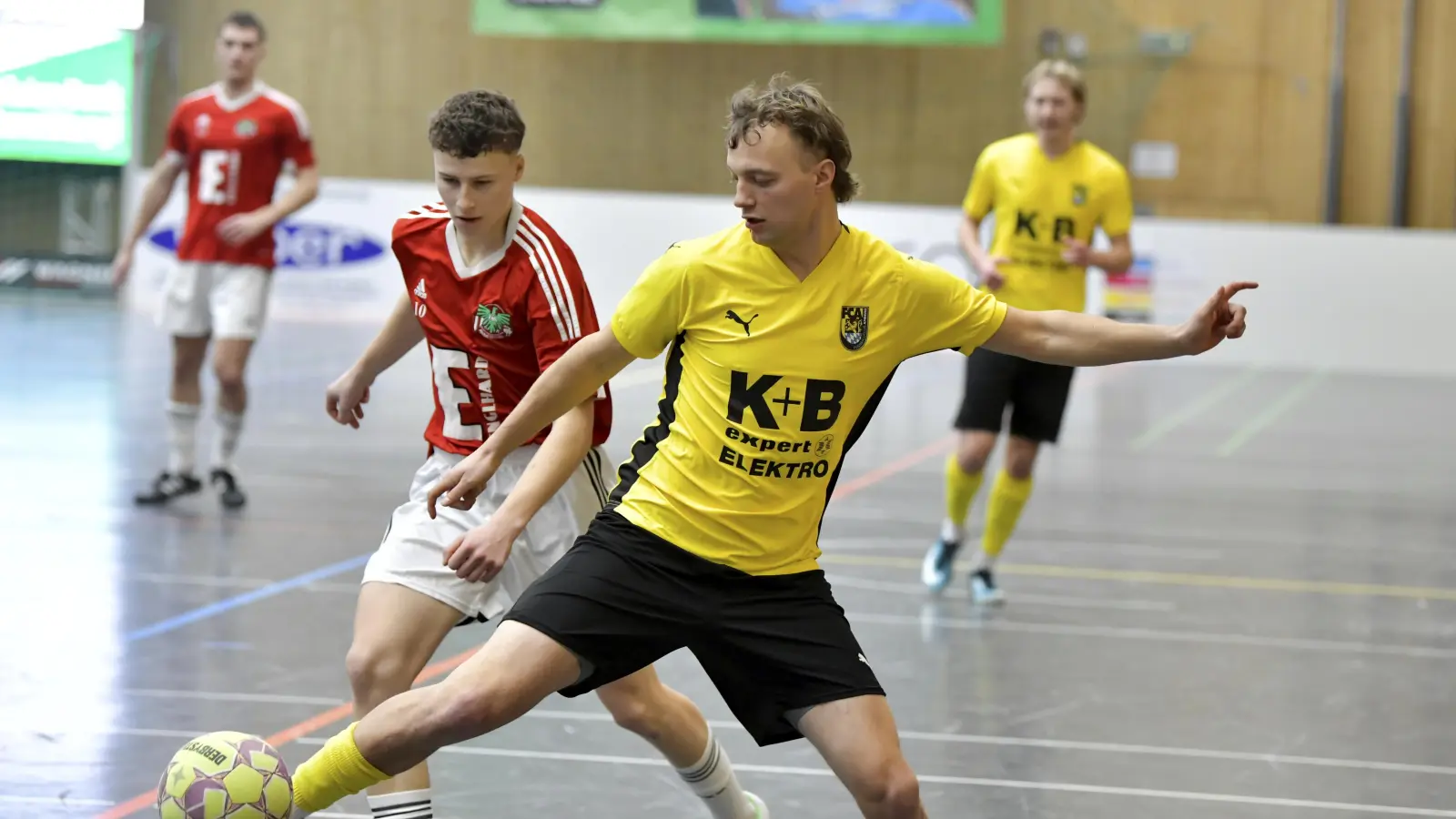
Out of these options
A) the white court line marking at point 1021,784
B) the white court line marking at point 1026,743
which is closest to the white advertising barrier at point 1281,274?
Result: the white court line marking at point 1026,743

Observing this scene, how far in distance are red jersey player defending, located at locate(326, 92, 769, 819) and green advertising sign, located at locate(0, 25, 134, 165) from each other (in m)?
17.5

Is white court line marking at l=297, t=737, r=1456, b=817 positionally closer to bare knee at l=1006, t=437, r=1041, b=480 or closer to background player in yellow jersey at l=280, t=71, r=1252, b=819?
background player in yellow jersey at l=280, t=71, r=1252, b=819

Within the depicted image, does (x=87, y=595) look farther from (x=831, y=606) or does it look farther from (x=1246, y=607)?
(x=1246, y=607)

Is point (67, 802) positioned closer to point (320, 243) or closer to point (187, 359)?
point (187, 359)

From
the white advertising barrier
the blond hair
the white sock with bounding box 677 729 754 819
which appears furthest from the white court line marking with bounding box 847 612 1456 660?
the white advertising barrier

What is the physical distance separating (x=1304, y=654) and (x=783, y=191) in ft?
12.4

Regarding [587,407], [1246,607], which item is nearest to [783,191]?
[587,407]

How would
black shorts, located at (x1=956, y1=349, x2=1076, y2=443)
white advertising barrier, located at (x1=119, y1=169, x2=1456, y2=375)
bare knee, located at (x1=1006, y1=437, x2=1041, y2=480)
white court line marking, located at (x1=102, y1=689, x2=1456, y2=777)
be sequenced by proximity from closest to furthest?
white court line marking, located at (x1=102, y1=689, x2=1456, y2=777) → black shorts, located at (x1=956, y1=349, x2=1076, y2=443) → bare knee, located at (x1=1006, y1=437, x2=1041, y2=480) → white advertising barrier, located at (x1=119, y1=169, x2=1456, y2=375)

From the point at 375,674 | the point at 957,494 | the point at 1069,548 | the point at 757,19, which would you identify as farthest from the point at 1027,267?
the point at 757,19

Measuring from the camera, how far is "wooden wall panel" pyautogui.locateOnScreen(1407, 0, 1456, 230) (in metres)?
20.5

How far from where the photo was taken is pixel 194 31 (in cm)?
2277

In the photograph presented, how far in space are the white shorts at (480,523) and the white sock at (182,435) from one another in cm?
465

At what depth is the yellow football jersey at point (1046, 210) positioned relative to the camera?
6965mm

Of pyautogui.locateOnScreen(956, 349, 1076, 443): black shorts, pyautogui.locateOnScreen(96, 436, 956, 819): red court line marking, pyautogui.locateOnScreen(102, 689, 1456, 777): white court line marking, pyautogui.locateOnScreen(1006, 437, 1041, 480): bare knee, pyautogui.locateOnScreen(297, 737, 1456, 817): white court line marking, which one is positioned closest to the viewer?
pyautogui.locateOnScreen(96, 436, 956, 819): red court line marking
